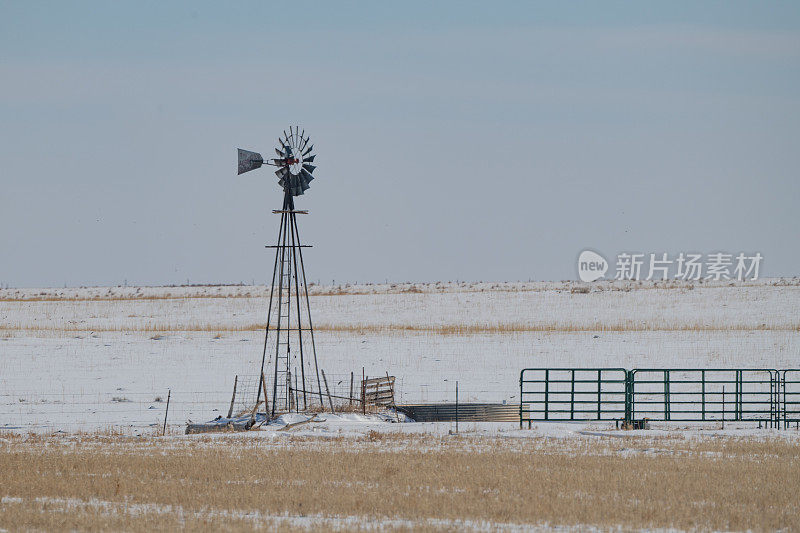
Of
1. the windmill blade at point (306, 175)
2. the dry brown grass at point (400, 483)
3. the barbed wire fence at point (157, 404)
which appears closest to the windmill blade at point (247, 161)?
the windmill blade at point (306, 175)

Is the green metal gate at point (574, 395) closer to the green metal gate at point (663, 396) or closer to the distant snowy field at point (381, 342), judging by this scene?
the green metal gate at point (663, 396)

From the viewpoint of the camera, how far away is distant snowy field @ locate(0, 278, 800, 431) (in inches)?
1367

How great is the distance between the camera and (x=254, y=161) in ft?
93.2

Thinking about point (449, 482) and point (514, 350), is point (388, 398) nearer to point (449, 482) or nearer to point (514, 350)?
point (449, 482)

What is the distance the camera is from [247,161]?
28.4 meters

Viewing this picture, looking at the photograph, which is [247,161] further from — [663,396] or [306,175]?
[663,396]

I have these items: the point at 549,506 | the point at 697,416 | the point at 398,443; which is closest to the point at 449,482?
the point at 549,506

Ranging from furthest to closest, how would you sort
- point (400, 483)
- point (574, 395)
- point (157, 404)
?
point (574, 395)
point (157, 404)
point (400, 483)

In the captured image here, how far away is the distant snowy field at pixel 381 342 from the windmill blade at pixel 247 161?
22.8 ft

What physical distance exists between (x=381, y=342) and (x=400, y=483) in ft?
107

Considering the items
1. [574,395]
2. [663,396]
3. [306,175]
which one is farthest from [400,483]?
[574,395]

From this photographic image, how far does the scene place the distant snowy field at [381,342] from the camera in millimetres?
34719

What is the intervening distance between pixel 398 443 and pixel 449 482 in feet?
18.0

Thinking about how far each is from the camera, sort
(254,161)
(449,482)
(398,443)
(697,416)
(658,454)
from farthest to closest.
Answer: (697,416)
(254,161)
(398,443)
(658,454)
(449,482)
